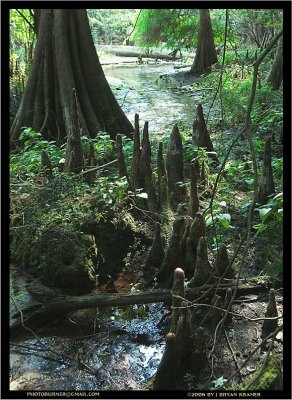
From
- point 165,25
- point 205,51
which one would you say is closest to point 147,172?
point 165,25

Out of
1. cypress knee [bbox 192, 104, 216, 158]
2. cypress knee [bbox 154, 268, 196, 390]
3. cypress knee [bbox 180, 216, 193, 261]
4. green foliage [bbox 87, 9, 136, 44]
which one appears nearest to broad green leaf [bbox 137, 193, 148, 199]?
cypress knee [bbox 180, 216, 193, 261]

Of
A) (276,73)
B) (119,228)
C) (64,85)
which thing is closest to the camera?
(119,228)

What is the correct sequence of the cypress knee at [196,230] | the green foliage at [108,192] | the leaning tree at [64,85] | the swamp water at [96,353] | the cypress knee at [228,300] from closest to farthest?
1. the swamp water at [96,353]
2. the cypress knee at [228,300]
3. the cypress knee at [196,230]
4. the green foliage at [108,192]
5. the leaning tree at [64,85]

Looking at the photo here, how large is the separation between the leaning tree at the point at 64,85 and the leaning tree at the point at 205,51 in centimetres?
941

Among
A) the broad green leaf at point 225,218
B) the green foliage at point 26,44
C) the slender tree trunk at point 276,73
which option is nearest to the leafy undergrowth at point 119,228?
the broad green leaf at point 225,218

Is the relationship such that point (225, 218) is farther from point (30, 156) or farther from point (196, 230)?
point (30, 156)

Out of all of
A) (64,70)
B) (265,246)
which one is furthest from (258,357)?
(64,70)

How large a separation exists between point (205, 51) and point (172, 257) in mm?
13623

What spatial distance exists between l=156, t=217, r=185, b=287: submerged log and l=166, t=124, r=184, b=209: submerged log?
1237mm

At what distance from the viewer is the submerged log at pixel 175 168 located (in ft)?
18.1

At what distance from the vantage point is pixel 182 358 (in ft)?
10.1

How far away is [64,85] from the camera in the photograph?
7207mm

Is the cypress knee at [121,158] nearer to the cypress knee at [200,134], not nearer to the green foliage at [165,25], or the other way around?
the cypress knee at [200,134]

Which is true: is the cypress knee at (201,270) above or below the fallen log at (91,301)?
above
